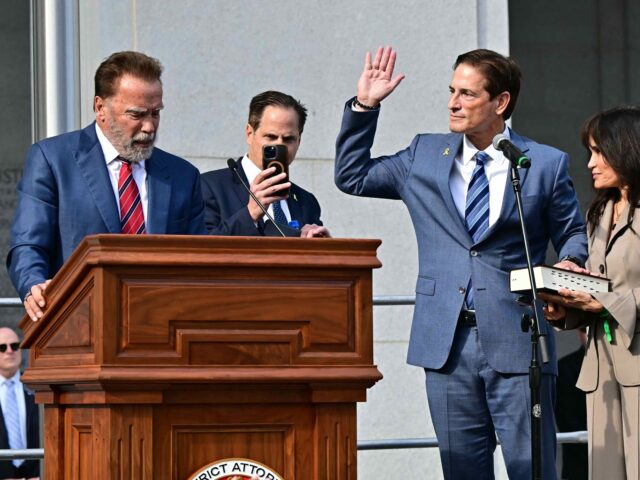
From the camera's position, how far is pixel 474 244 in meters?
5.36

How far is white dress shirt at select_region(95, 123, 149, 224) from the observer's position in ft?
16.2

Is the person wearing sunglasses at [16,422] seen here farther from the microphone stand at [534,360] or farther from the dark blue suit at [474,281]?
the microphone stand at [534,360]

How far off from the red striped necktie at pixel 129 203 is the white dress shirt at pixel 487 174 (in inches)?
46.2

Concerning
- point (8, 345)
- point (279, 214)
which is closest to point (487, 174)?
point (279, 214)

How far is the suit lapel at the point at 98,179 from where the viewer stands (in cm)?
484

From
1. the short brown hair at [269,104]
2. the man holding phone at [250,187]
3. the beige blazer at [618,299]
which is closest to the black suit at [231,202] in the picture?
the man holding phone at [250,187]

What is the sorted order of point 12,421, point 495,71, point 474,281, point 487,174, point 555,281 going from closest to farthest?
point 555,281, point 474,281, point 487,174, point 495,71, point 12,421

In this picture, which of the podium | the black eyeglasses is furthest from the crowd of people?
the black eyeglasses

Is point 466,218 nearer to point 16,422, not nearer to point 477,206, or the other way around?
point 477,206

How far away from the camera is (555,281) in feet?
16.5

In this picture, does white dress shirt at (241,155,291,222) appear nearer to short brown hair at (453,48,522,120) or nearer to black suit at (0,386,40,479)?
short brown hair at (453,48,522,120)

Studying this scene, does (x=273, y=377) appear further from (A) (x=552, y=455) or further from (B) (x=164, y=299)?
(A) (x=552, y=455)

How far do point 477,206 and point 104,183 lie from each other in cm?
137

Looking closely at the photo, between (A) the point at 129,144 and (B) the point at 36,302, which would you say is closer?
(B) the point at 36,302
